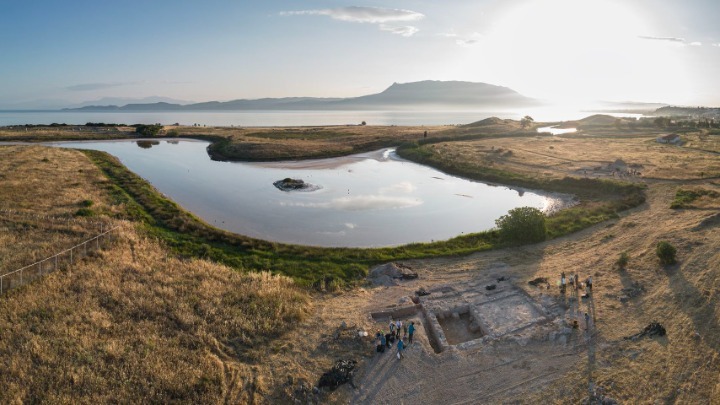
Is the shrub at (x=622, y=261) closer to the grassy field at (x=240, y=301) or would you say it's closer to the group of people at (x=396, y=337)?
the grassy field at (x=240, y=301)

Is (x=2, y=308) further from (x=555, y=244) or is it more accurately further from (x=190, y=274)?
(x=555, y=244)

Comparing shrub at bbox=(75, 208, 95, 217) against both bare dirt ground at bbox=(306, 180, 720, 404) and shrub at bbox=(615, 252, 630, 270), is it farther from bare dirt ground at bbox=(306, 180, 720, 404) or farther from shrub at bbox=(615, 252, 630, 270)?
shrub at bbox=(615, 252, 630, 270)

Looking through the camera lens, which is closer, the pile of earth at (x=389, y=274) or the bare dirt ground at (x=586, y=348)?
the bare dirt ground at (x=586, y=348)

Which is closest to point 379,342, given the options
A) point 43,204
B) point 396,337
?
point 396,337

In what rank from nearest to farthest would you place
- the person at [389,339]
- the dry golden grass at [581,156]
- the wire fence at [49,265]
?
the person at [389,339] → the wire fence at [49,265] → the dry golden grass at [581,156]

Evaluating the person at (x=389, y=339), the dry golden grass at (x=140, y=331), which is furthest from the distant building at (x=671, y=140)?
the dry golden grass at (x=140, y=331)
